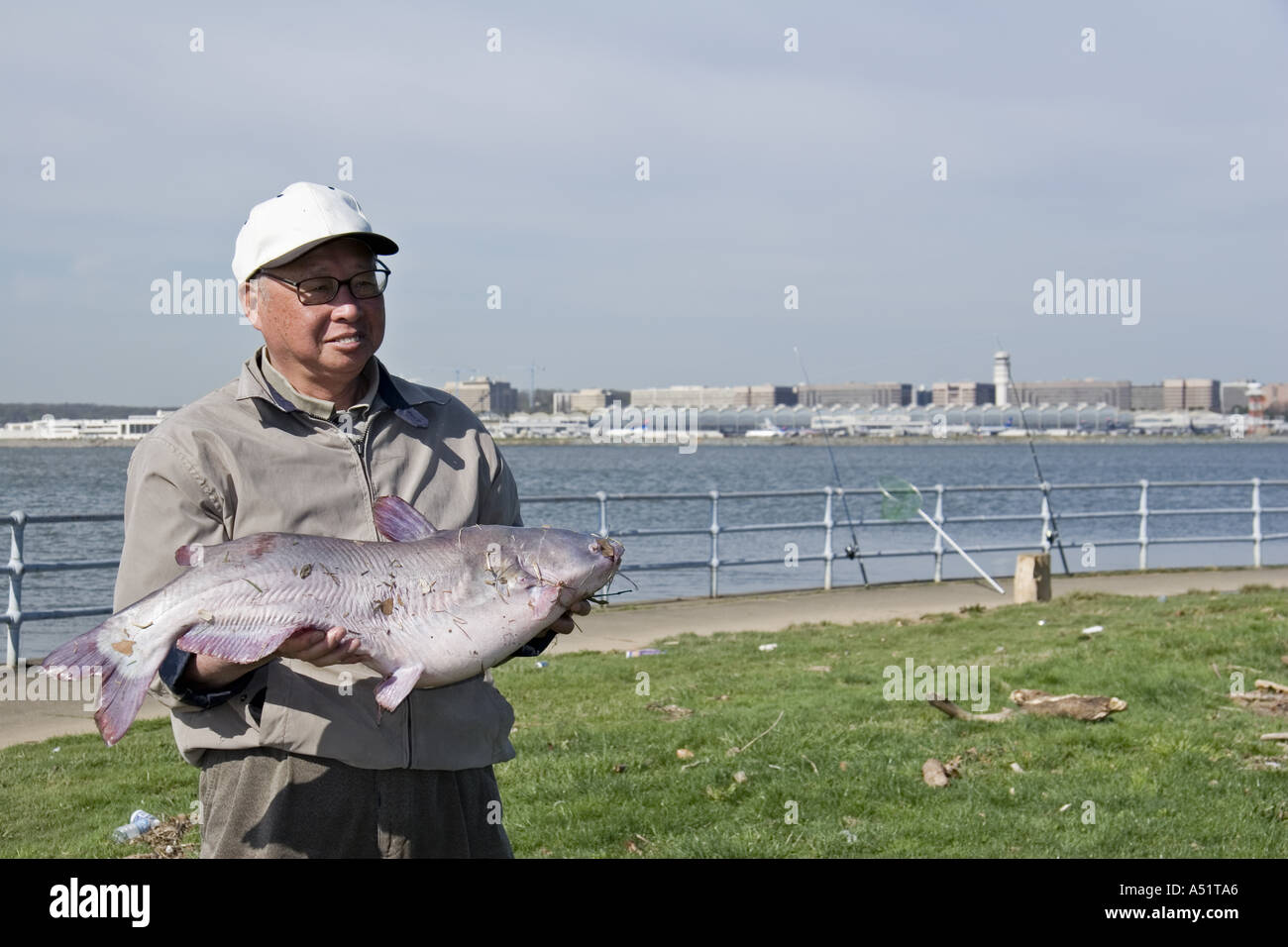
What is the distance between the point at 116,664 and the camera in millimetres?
2459

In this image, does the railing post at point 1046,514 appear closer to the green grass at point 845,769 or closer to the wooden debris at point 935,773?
the green grass at point 845,769

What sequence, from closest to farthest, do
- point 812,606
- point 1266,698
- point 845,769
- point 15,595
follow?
point 845,769 < point 1266,698 < point 15,595 < point 812,606

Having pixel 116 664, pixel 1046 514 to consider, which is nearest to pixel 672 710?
pixel 116 664

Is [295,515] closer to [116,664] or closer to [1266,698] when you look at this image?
[116,664]

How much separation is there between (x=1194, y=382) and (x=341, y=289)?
155 metres

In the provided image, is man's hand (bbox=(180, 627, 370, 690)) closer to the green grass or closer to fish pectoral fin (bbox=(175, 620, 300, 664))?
fish pectoral fin (bbox=(175, 620, 300, 664))

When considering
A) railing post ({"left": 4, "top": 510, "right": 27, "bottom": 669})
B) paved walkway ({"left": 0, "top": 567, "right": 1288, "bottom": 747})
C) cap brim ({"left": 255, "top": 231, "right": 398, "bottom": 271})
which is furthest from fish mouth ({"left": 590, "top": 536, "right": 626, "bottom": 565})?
railing post ({"left": 4, "top": 510, "right": 27, "bottom": 669})

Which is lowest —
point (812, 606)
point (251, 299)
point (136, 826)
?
point (812, 606)

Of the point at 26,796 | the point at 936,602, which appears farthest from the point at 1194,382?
the point at 26,796

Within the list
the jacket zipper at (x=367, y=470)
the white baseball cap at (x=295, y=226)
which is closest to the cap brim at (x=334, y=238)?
the white baseball cap at (x=295, y=226)

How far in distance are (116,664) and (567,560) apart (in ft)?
2.84

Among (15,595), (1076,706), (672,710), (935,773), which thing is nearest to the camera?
(935,773)
